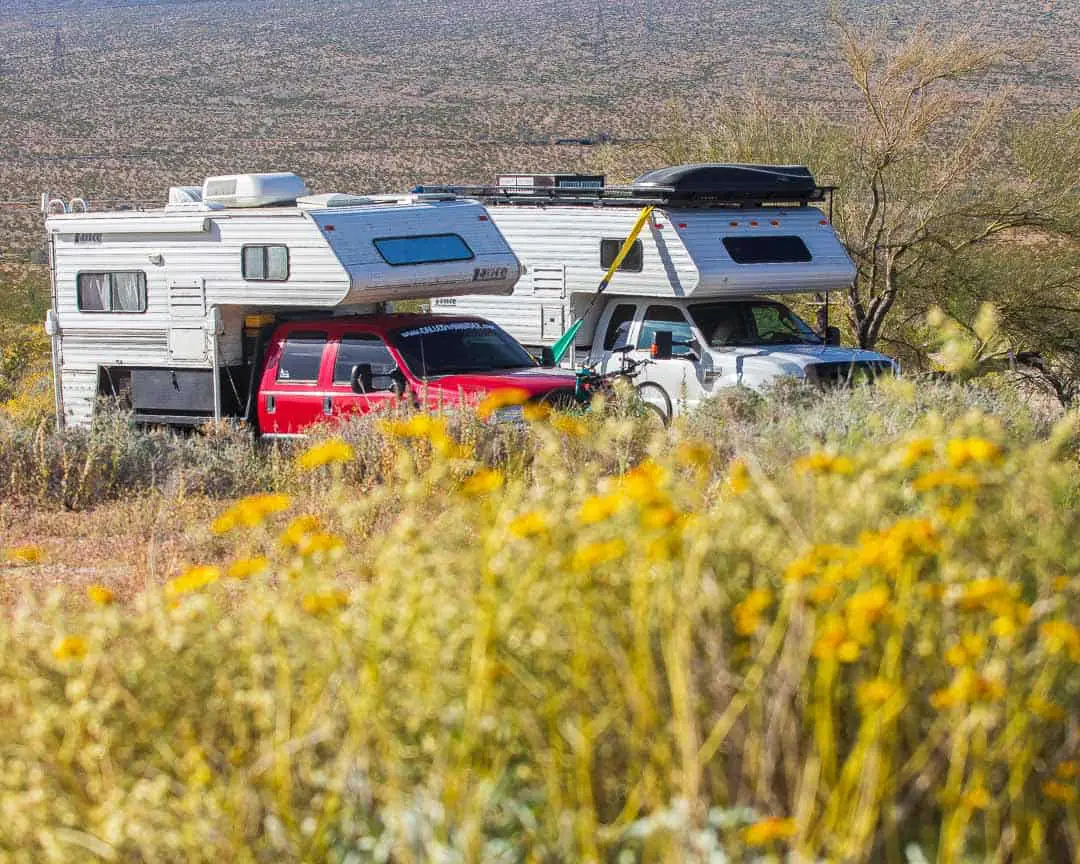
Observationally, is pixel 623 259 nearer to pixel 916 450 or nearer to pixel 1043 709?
pixel 916 450

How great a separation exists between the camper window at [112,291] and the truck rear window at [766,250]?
5314 millimetres

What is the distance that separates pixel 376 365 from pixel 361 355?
6.9 inches

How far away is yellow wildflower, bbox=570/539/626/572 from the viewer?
3119mm

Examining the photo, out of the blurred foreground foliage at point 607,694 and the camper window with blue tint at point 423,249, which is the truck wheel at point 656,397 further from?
the blurred foreground foliage at point 607,694

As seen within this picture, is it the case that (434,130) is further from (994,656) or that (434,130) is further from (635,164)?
(994,656)

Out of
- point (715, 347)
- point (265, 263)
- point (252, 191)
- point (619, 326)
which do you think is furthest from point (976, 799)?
point (252, 191)

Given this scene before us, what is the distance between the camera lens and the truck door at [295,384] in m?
12.4

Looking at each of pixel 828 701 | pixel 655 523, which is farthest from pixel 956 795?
pixel 655 523

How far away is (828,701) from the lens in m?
3.04

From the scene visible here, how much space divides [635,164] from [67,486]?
15.1 metres

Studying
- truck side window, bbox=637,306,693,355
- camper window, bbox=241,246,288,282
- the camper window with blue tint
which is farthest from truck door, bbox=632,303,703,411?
camper window, bbox=241,246,288,282

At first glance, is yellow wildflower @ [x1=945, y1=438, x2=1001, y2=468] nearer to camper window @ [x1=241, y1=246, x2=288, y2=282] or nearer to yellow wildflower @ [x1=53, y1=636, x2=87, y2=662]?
yellow wildflower @ [x1=53, y1=636, x2=87, y2=662]

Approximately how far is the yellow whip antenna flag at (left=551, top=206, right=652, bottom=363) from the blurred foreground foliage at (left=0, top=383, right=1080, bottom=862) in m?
10.1

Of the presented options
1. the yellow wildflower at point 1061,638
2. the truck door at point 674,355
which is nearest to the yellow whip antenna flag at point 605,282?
the truck door at point 674,355
